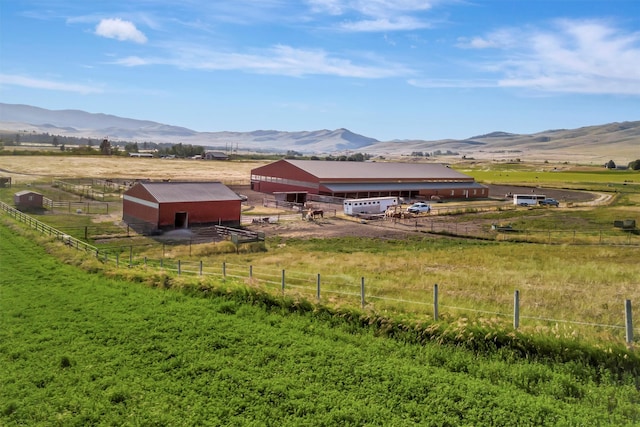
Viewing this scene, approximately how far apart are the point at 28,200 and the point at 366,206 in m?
32.0

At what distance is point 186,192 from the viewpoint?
40281 millimetres

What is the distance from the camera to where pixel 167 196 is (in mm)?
38656

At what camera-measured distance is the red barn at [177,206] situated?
1492 inches

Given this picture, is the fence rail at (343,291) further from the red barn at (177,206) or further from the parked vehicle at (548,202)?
the parked vehicle at (548,202)

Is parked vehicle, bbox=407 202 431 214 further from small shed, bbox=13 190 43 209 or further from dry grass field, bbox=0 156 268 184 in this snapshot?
dry grass field, bbox=0 156 268 184

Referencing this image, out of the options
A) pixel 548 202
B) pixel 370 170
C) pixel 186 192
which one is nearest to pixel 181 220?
pixel 186 192

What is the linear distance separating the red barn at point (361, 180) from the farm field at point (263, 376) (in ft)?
160

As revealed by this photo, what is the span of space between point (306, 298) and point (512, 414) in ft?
22.8

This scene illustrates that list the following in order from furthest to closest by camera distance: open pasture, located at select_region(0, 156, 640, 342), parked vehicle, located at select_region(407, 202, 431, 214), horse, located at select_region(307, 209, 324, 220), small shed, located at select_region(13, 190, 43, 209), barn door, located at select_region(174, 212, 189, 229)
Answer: parked vehicle, located at select_region(407, 202, 431, 214), small shed, located at select_region(13, 190, 43, 209), horse, located at select_region(307, 209, 324, 220), barn door, located at select_region(174, 212, 189, 229), open pasture, located at select_region(0, 156, 640, 342)

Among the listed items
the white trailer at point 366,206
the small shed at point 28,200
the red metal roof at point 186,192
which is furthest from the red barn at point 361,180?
the small shed at point 28,200

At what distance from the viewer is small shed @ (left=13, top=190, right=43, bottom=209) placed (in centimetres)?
4641

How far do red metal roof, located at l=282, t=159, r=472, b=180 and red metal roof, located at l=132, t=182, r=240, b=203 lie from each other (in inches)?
879

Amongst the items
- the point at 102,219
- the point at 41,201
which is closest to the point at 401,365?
the point at 102,219

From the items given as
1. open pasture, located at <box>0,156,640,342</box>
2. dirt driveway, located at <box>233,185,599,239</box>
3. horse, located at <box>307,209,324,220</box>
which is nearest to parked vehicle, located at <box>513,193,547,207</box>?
dirt driveway, located at <box>233,185,599,239</box>
